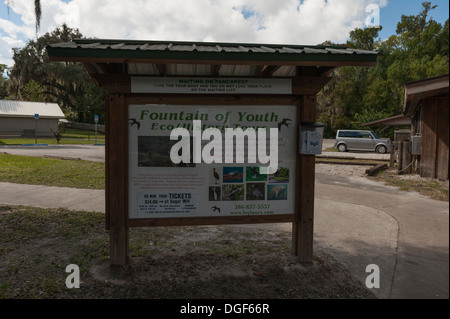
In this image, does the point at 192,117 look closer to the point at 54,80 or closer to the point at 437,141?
the point at 437,141

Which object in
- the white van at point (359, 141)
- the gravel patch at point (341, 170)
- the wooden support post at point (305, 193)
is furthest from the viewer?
the white van at point (359, 141)

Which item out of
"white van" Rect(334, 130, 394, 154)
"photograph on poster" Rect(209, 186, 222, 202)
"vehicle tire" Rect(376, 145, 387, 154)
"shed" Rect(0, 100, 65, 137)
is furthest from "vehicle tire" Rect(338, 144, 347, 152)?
"shed" Rect(0, 100, 65, 137)

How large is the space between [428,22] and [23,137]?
3834 centimetres

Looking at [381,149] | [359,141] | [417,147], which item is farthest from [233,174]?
[359,141]

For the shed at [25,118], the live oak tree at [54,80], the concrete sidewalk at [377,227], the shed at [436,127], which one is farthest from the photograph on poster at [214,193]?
the live oak tree at [54,80]

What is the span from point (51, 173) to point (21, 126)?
2844cm

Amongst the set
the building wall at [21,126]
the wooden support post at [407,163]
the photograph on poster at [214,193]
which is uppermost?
the building wall at [21,126]

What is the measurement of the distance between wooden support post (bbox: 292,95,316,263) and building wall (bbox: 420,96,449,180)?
1.97 meters

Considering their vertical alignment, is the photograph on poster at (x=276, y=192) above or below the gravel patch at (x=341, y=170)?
above

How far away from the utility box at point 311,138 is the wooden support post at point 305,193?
0.42ft

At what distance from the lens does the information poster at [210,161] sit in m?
3.79

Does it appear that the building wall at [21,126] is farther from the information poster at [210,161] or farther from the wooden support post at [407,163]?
the wooden support post at [407,163]

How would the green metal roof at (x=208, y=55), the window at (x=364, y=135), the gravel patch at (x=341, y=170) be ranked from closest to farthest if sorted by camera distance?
the green metal roof at (x=208, y=55) < the gravel patch at (x=341, y=170) < the window at (x=364, y=135)
